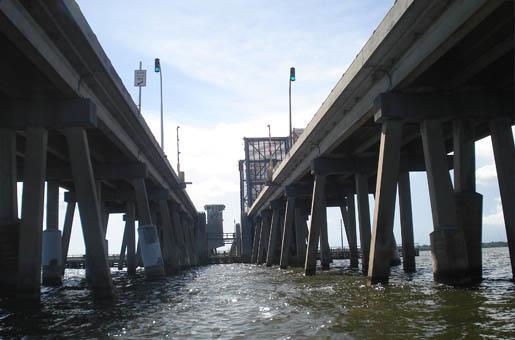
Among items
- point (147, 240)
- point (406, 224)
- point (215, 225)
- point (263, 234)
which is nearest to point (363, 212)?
point (406, 224)

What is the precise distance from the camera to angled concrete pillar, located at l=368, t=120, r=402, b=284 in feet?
68.5

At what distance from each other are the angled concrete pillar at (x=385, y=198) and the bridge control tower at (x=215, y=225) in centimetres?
9125

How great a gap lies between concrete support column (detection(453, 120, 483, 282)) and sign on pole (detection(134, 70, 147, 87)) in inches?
1010

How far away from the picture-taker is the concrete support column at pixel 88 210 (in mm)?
Result: 20766

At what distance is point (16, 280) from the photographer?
20156mm

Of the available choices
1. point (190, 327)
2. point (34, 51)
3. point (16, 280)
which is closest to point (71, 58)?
point (34, 51)

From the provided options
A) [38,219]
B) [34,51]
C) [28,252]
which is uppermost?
[34,51]

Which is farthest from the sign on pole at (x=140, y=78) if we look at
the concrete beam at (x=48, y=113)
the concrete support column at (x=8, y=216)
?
the concrete beam at (x=48, y=113)

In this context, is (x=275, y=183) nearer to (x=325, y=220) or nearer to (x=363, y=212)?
(x=325, y=220)

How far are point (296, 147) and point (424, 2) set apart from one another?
2116 centimetres

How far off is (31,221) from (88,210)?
2263mm

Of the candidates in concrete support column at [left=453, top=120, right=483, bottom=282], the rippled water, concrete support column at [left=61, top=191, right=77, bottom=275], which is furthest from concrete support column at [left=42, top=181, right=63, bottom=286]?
concrete support column at [left=453, top=120, right=483, bottom=282]

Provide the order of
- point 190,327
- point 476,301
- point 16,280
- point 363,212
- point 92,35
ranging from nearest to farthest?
point 190,327 → point 476,301 → point 92,35 → point 16,280 → point 363,212

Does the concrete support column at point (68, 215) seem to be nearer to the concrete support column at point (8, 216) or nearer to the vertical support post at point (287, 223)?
the vertical support post at point (287, 223)
